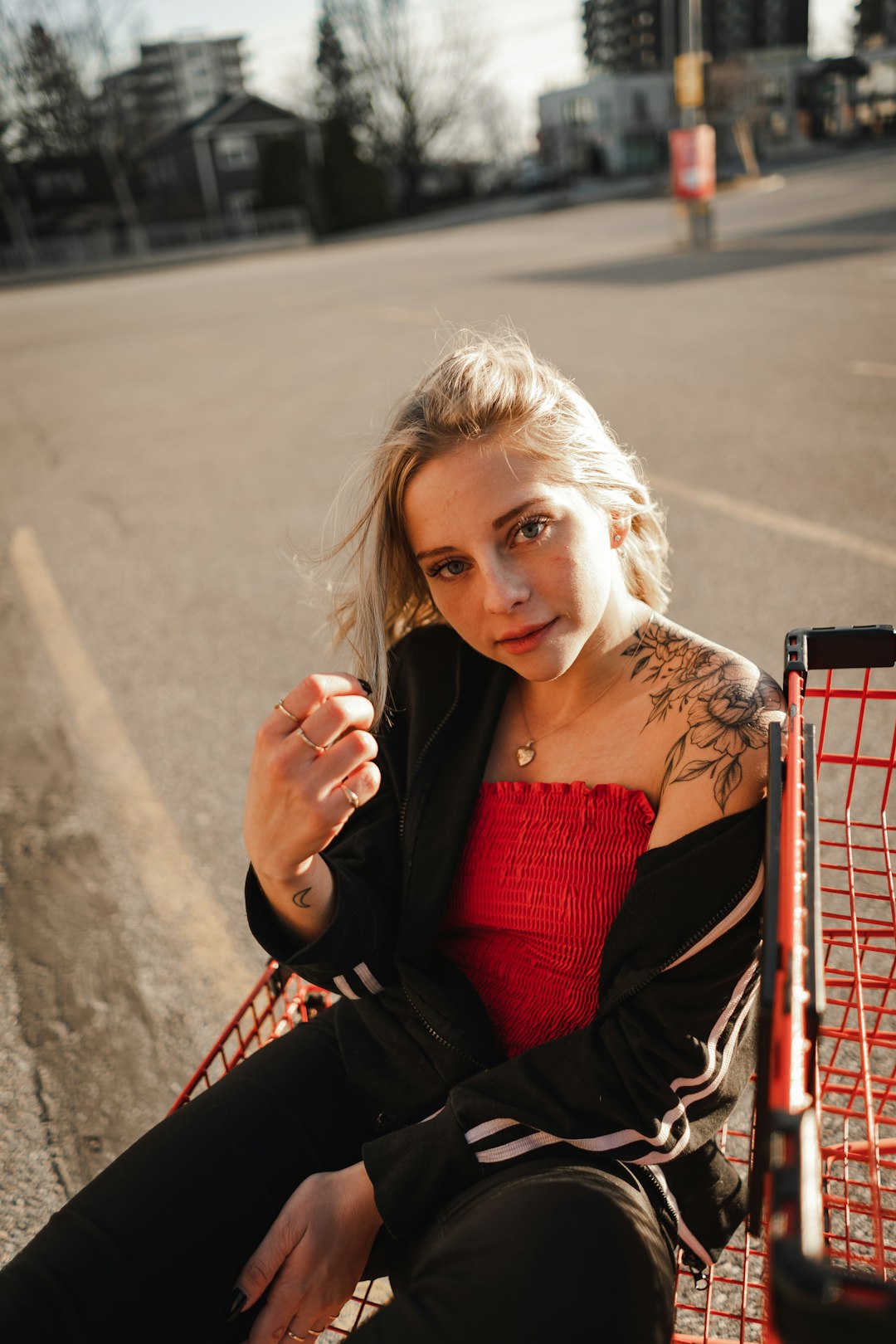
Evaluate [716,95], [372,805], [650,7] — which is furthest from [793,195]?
[372,805]

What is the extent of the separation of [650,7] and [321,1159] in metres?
19.7

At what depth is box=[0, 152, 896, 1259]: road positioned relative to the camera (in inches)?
106

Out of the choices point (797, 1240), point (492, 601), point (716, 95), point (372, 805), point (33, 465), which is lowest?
point (33, 465)

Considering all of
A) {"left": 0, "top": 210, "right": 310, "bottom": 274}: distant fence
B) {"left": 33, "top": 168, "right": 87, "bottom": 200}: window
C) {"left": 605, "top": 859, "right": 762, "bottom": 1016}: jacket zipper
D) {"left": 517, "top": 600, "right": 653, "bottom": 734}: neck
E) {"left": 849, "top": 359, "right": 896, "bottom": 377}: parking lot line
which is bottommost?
{"left": 849, "top": 359, "right": 896, "bottom": 377}: parking lot line

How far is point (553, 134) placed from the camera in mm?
55000

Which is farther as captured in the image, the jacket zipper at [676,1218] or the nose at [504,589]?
the nose at [504,589]

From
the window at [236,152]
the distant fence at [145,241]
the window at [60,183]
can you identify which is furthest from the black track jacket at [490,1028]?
the window at [236,152]

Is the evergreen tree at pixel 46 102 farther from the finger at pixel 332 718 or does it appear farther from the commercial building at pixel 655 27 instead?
the finger at pixel 332 718

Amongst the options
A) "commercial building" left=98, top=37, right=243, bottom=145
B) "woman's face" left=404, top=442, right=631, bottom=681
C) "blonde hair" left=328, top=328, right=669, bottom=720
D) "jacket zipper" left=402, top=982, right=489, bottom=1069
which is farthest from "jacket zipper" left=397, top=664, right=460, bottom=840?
"commercial building" left=98, top=37, right=243, bottom=145

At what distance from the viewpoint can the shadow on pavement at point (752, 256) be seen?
14.0 meters

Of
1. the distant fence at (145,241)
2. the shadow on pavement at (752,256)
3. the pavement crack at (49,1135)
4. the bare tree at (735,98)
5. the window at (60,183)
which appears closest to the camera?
the pavement crack at (49,1135)

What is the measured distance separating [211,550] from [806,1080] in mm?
5376

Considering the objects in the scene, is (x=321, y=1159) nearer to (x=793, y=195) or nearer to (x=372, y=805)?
(x=372, y=805)

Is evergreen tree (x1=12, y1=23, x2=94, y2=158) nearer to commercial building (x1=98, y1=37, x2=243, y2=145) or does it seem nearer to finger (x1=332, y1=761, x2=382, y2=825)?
commercial building (x1=98, y1=37, x2=243, y2=145)
